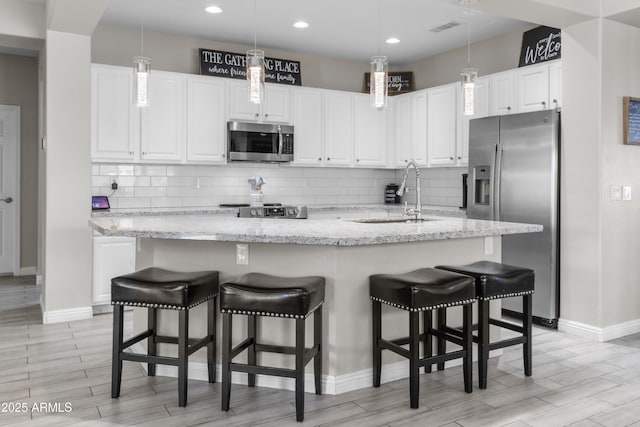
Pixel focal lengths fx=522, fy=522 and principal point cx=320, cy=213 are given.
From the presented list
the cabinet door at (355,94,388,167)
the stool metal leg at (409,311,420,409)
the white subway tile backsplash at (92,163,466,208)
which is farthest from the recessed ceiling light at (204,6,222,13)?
the stool metal leg at (409,311,420,409)

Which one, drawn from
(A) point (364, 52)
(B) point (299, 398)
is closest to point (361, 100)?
(A) point (364, 52)

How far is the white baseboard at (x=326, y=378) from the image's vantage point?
2859 millimetres

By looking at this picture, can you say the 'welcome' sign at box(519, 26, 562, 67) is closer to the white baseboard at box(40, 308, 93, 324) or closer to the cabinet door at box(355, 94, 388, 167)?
the cabinet door at box(355, 94, 388, 167)

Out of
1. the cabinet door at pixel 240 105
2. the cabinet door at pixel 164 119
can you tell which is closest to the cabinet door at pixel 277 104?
the cabinet door at pixel 240 105

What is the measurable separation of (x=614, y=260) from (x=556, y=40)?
2031mm

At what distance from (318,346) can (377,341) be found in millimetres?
354

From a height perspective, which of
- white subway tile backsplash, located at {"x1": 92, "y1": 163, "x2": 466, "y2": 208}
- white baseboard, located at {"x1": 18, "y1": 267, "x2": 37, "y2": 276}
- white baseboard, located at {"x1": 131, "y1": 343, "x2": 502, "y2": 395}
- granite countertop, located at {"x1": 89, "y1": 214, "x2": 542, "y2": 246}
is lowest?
white baseboard, located at {"x1": 131, "y1": 343, "x2": 502, "y2": 395}

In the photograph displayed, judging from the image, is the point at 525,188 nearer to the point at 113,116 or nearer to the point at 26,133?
the point at 113,116

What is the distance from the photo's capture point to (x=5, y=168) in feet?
21.5

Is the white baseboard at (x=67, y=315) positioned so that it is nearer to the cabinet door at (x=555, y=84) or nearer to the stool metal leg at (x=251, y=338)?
the stool metal leg at (x=251, y=338)

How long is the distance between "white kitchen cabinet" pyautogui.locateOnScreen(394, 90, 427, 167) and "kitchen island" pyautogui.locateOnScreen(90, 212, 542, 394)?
2.95 metres

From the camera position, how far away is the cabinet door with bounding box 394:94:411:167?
245 inches

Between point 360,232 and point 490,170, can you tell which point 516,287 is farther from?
point 490,170

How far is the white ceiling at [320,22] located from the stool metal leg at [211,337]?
2.81m
